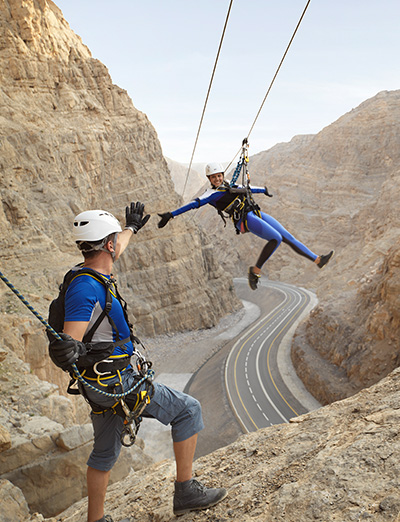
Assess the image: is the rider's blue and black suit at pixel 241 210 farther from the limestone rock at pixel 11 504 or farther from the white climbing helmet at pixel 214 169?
the limestone rock at pixel 11 504

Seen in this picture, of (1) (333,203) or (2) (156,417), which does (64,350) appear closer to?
(2) (156,417)

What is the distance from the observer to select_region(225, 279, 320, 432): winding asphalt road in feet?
84.2

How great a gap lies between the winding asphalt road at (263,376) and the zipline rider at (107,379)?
21637 mm

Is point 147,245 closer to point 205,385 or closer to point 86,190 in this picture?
point 86,190

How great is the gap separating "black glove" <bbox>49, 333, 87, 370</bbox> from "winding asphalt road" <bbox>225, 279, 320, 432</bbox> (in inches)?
917

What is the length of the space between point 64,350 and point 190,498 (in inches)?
96.3

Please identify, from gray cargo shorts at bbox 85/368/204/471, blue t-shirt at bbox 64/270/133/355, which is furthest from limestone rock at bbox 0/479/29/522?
blue t-shirt at bbox 64/270/133/355

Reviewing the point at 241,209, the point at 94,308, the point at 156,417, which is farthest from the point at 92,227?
the point at 241,209

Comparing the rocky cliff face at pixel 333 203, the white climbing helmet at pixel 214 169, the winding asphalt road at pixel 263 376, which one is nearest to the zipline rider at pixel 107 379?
the white climbing helmet at pixel 214 169

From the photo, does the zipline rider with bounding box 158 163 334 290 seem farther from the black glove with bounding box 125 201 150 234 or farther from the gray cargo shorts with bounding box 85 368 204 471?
the gray cargo shorts with bounding box 85 368 204 471

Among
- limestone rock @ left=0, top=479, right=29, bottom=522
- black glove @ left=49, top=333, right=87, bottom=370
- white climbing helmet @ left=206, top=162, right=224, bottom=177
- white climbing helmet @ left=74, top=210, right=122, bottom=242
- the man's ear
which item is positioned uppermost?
white climbing helmet @ left=206, top=162, right=224, bottom=177

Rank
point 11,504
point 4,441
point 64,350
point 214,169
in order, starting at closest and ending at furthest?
point 64,350 → point 11,504 → point 214,169 → point 4,441

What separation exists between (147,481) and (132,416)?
11.0 ft

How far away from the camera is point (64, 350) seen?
2.94 meters
